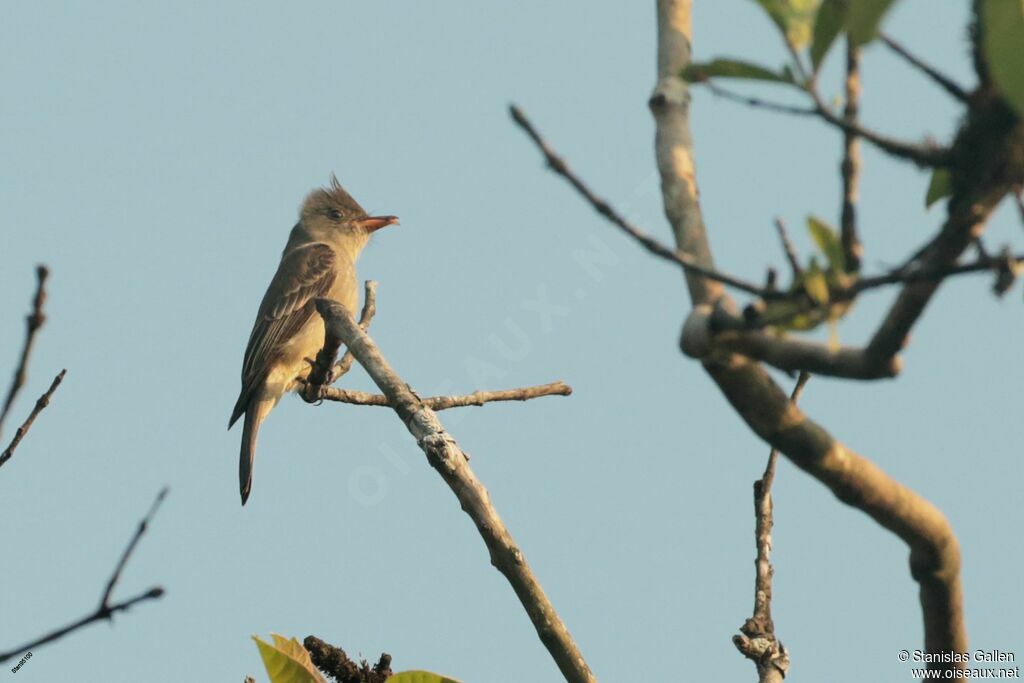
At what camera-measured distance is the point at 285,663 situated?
3.62 metres

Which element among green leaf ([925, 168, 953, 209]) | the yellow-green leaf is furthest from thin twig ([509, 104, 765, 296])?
green leaf ([925, 168, 953, 209])

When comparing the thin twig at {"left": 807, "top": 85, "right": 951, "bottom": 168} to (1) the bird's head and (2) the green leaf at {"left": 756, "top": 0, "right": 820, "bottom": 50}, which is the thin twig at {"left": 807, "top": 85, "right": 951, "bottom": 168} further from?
(1) the bird's head

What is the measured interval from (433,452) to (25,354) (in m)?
2.01

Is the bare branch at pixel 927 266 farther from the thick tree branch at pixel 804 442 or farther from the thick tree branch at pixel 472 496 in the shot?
the thick tree branch at pixel 472 496

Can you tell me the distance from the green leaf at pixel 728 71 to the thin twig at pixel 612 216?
30cm

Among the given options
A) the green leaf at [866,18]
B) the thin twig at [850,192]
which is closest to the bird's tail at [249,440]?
the thin twig at [850,192]

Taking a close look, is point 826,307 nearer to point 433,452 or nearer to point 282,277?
point 433,452

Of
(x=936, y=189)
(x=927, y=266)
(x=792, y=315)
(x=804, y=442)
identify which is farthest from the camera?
(x=936, y=189)

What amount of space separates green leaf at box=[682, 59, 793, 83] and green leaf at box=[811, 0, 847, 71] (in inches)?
2.1

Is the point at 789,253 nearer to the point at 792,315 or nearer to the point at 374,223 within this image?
the point at 792,315

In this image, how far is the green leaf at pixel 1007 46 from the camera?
5.20ft

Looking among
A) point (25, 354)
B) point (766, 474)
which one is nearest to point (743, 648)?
point (766, 474)

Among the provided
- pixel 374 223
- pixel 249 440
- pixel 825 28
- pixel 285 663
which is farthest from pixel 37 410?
pixel 374 223

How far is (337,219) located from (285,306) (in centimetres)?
161
